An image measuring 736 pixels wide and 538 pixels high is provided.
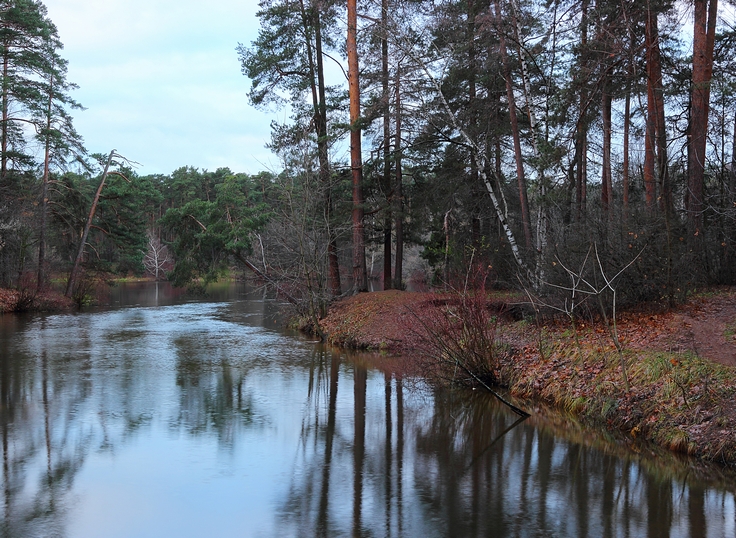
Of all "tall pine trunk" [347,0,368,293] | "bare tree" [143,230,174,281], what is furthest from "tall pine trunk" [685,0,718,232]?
"bare tree" [143,230,174,281]

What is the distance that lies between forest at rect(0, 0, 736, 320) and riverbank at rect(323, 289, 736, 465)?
0.81 m

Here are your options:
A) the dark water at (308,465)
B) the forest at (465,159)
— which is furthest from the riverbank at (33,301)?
the dark water at (308,465)

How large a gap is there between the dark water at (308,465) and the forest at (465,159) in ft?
8.53

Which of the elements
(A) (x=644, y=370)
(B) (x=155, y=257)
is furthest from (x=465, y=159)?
(B) (x=155, y=257)

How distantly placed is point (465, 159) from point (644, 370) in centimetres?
1430

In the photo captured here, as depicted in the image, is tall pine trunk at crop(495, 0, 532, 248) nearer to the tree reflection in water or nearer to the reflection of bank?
the tree reflection in water

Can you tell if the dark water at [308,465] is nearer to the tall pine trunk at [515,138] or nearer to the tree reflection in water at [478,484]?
the tree reflection in water at [478,484]

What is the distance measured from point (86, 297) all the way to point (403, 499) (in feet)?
94.8

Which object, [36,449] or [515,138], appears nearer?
[36,449]

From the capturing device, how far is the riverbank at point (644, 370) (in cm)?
810

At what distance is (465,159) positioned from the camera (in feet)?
74.3

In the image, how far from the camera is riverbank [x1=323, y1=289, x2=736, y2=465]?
8.10 m

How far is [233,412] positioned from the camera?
428 inches

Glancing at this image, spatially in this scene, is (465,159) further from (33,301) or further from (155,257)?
(155,257)
